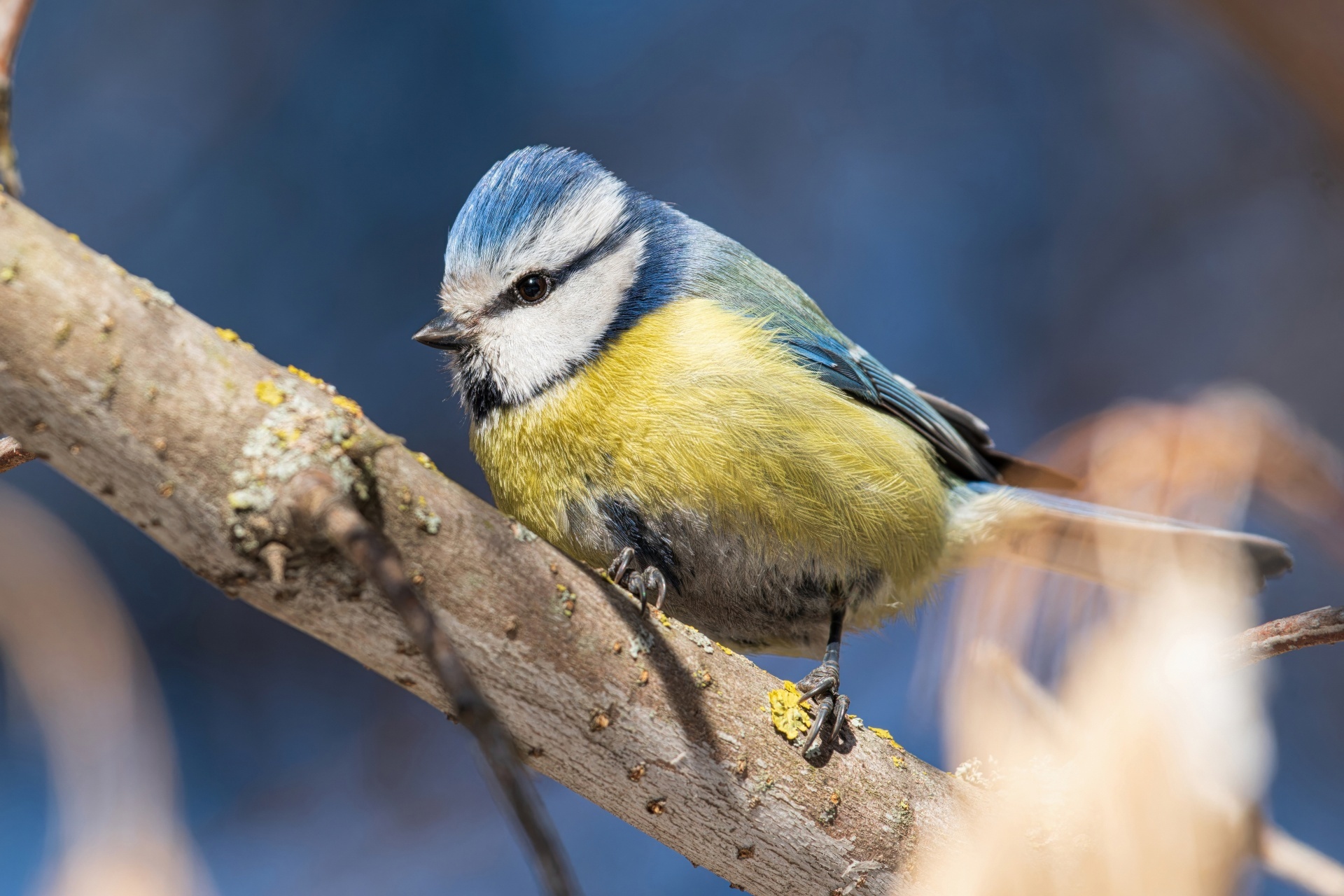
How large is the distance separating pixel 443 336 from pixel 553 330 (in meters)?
0.18

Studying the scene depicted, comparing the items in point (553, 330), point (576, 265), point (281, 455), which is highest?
point (576, 265)

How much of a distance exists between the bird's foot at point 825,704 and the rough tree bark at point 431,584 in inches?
1.0

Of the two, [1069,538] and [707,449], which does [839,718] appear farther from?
[1069,538]

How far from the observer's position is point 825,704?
113 cm

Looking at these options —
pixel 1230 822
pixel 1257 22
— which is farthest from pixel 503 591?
pixel 1257 22

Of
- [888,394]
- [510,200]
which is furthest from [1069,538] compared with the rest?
[510,200]

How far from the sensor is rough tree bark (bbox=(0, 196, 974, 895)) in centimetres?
73

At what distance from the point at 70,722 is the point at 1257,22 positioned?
1803 millimetres

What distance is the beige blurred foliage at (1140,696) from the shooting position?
2.60ft

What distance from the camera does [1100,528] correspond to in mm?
1568

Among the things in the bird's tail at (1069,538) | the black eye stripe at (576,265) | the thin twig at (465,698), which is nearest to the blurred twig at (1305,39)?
the bird's tail at (1069,538)

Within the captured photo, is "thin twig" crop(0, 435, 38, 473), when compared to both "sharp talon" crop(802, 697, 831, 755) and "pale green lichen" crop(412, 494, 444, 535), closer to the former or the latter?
"pale green lichen" crop(412, 494, 444, 535)

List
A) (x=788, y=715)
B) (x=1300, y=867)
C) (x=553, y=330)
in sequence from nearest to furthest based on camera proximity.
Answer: (x=1300, y=867)
(x=788, y=715)
(x=553, y=330)

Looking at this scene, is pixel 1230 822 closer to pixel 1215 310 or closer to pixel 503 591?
pixel 503 591
